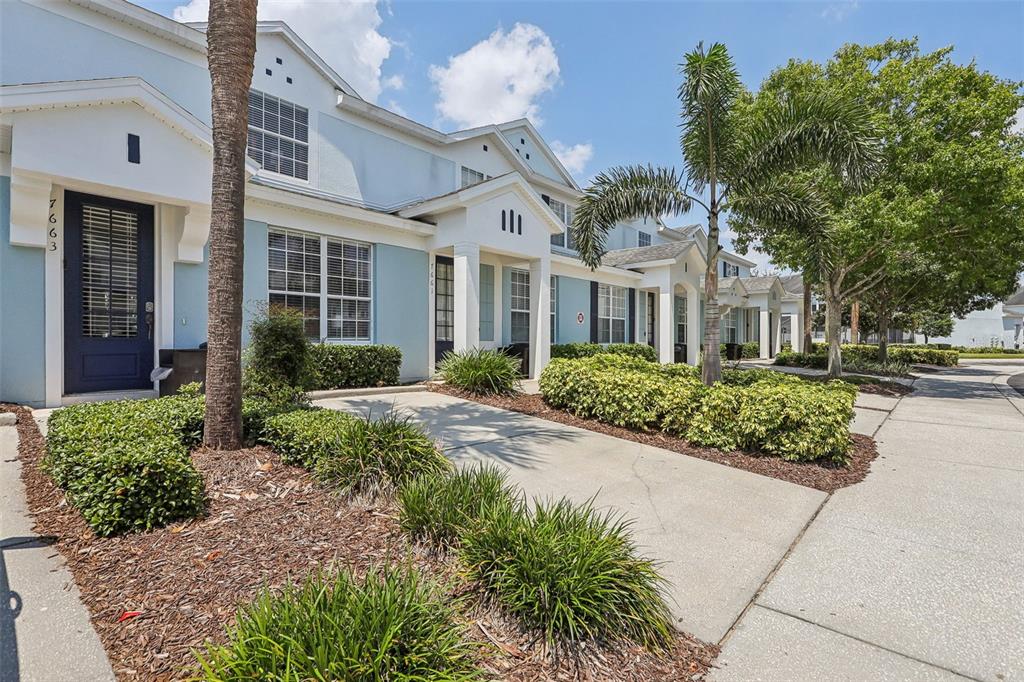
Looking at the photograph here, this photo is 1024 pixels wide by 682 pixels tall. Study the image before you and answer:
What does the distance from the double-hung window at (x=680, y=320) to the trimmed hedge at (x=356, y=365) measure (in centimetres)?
1522

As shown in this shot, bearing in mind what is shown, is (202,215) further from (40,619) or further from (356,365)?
(40,619)

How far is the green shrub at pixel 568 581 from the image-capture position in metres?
2.58

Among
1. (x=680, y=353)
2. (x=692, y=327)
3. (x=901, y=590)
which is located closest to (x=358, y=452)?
(x=901, y=590)

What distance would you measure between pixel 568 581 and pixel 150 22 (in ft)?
40.7

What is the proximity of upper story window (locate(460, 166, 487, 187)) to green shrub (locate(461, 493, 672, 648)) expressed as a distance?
13.7 m

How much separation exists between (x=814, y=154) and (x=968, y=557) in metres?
7.28

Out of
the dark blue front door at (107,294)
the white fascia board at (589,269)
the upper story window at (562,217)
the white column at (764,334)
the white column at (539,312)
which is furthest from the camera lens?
the white column at (764,334)

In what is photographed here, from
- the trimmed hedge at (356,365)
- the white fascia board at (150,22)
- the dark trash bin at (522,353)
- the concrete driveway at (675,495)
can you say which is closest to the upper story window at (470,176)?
the dark trash bin at (522,353)

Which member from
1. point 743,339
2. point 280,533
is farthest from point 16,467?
point 743,339

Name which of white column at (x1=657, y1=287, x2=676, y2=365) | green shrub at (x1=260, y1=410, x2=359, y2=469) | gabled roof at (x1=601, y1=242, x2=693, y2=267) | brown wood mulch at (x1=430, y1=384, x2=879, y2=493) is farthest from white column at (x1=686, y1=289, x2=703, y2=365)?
green shrub at (x1=260, y1=410, x2=359, y2=469)

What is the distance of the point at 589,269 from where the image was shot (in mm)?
16297

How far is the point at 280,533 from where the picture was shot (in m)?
3.34

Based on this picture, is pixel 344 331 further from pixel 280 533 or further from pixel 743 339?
pixel 743 339

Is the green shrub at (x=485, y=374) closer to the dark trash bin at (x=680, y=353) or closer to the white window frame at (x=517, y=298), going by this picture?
the white window frame at (x=517, y=298)
